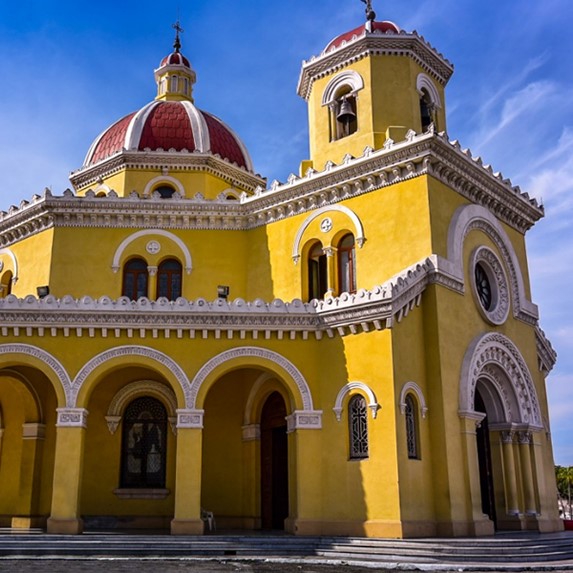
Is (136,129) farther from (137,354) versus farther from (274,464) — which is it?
(274,464)

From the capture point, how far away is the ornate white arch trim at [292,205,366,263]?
17.6 metres

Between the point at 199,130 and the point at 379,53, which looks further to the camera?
the point at 199,130

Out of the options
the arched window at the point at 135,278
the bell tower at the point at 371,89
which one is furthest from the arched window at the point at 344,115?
the arched window at the point at 135,278

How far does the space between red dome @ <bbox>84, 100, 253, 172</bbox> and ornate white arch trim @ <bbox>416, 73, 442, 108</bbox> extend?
21.7 ft

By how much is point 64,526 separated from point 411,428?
7.30 m

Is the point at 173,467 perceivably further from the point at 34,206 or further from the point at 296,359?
the point at 34,206

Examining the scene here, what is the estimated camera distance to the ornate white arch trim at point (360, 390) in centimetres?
1461

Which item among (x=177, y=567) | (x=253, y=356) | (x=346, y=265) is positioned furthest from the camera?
(x=346, y=265)

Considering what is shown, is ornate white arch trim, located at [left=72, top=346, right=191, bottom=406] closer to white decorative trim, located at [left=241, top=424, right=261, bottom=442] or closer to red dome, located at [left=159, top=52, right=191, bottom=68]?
A: white decorative trim, located at [left=241, top=424, right=261, bottom=442]

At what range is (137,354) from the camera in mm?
15516

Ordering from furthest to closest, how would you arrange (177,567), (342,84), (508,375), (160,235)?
(160,235), (342,84), (508,375), (177,567)

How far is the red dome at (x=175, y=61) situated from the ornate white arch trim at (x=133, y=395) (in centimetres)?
1313

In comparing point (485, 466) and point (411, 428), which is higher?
point (411, 428)

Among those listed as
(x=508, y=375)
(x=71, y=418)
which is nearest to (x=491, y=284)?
(x=508, y=375)
